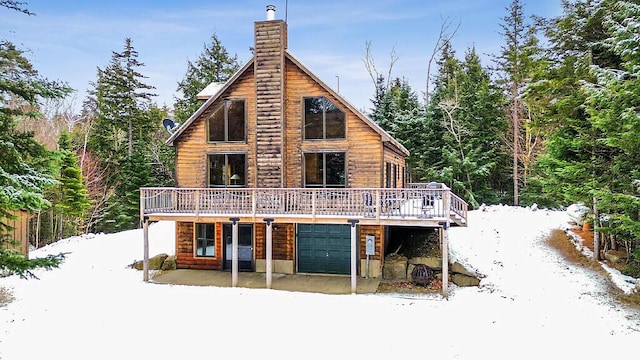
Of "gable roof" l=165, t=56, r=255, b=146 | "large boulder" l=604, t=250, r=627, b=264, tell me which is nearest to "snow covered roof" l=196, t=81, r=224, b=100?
"gable roof" l=165, t=56, r=255, b=146

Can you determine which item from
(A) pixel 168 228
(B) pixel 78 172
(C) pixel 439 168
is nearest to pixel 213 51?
(B) pixel 78 172

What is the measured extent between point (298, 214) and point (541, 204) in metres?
21.2

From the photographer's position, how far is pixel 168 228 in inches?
868

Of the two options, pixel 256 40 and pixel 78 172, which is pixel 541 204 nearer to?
pixel 256 40

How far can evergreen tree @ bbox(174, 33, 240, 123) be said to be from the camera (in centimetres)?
3334

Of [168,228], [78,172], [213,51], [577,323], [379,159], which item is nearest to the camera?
[577,323]

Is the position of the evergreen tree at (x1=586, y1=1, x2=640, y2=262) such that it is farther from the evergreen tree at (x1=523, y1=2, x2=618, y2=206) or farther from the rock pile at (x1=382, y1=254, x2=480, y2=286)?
the rock pile at (x1=382, y1=254, x2=480, y2=286)

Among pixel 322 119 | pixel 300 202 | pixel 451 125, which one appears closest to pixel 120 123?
pixel 322 119

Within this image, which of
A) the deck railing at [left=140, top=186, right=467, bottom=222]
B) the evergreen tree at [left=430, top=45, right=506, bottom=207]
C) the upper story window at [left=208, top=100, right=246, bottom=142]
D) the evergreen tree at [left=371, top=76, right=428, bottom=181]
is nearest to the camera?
the deck railing at [left=140, top=186, right=467, bottom=222]

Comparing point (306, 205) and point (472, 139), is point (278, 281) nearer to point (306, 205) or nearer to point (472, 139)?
point (306, 205)

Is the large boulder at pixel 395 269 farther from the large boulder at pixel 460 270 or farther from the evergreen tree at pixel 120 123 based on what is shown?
the evergreen tree at pixel 120 123

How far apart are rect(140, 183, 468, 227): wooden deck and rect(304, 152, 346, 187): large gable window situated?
798mm

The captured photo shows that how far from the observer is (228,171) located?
1504 cm

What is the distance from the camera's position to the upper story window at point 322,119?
46.9ft
